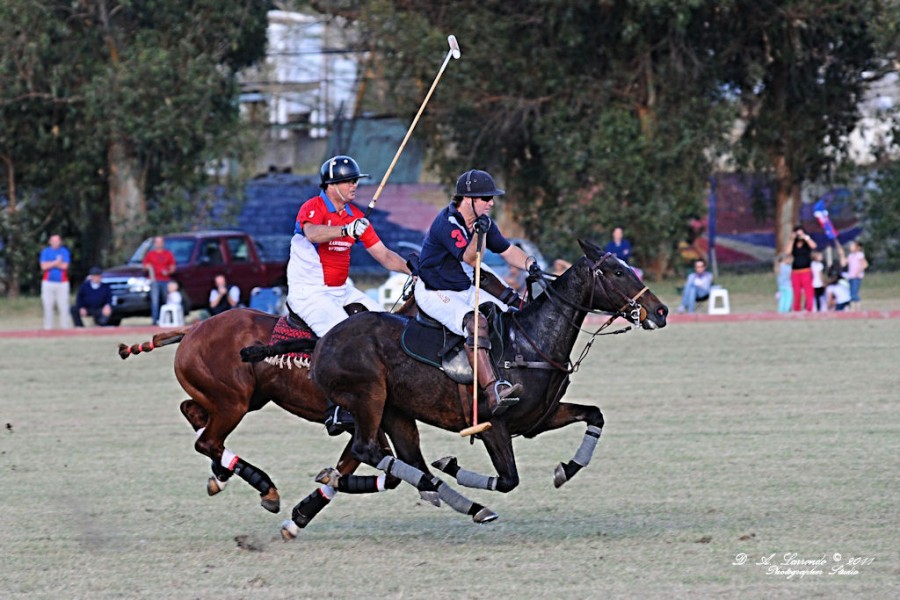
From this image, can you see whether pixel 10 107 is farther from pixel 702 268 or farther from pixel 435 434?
pixel 435 434

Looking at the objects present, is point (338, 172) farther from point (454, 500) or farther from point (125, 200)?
point (125, 200)

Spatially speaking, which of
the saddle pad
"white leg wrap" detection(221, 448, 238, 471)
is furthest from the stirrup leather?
"white leg wrap" detection(221, 448, 238, 471)

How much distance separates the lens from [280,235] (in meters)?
37.6

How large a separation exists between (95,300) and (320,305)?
18.3 m

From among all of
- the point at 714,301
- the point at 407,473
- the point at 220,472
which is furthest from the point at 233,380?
the point at 714,301

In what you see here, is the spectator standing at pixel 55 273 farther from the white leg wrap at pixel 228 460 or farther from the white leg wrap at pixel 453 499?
the white leg wrap at pixel 453 499

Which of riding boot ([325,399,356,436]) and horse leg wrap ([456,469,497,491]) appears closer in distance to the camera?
horse leg wrap ([456,469,497,491])

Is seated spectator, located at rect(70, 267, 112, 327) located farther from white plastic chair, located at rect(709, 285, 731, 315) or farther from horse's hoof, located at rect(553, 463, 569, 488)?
horse's hoof, located at rect(553, 463, 569, 488)

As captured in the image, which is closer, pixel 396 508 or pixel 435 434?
pixel 396 508

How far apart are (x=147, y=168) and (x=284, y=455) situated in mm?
24361

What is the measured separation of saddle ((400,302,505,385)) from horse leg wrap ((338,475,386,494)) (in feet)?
2.36

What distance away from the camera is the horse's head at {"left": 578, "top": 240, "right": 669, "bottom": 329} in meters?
8.42

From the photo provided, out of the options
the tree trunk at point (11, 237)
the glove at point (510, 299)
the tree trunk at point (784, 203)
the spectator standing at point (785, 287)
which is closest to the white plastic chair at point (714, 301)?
the spectator standing at point (785, 287)

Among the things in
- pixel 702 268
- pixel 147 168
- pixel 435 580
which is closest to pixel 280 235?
pixel 147 168
